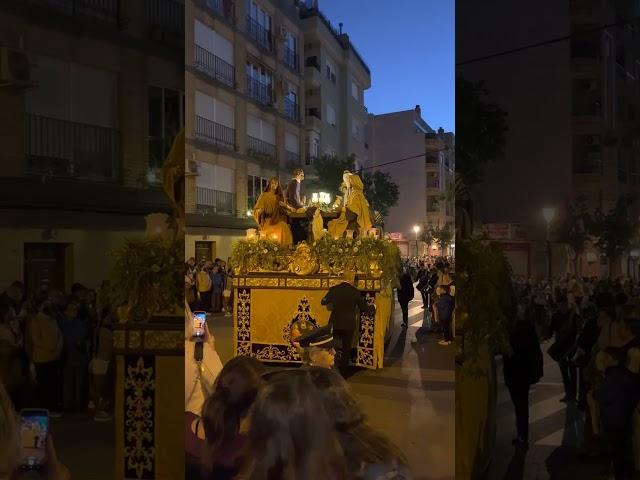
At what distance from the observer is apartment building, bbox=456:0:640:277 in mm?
1930

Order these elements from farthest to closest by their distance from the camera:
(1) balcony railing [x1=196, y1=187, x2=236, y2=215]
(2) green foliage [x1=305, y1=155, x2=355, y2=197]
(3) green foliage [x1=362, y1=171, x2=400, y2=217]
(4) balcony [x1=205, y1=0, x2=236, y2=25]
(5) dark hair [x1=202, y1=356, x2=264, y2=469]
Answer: (2) green foliage [x1=305, y1=155, x2=355, y2=197] < (3) green foliage [x1=362, y1=171, x2=400, y2=217] < (4) balcony [x1=205, y1=0, x2=236, y2=25] < (1) balcony railing [x1=196, y1=187, x2=236, y2=215] < (5) dark hair [x1=202, y1=356, x2=264, y2=469]

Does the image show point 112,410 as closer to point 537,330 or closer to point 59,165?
point 59,165

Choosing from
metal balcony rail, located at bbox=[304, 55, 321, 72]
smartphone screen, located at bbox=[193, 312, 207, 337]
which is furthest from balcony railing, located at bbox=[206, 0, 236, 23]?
smartphone screen, located at bbox=[193, 312, 207, 337]

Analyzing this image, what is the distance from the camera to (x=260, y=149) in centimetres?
252

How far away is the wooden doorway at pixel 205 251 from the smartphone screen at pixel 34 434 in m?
0.74

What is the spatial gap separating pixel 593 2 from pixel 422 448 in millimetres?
1805

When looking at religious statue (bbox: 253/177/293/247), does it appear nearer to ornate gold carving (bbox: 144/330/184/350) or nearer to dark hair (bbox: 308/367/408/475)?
ornate gold carving (bbox: 144/330/184/350)

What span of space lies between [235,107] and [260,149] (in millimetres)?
215

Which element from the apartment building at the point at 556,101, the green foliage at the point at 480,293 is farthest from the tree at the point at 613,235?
the green foliage at the point at 480,293

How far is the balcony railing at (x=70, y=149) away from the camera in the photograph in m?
1.71

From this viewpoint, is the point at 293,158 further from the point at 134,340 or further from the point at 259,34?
the point at 134,340

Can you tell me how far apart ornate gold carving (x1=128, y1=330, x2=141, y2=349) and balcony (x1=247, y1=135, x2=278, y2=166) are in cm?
93

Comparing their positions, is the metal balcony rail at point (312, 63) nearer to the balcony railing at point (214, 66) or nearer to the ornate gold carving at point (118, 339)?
the balcony railing at point (214, 66)

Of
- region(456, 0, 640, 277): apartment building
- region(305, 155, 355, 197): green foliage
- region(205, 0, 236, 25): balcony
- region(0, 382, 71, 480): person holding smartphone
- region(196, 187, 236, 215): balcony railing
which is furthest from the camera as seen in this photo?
region(305, 155, 355, 197): green foliage
